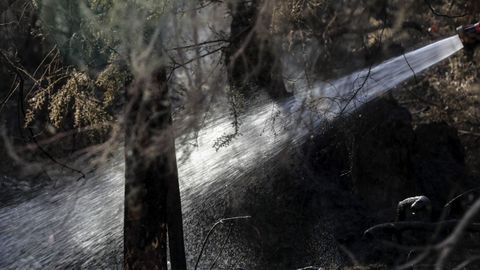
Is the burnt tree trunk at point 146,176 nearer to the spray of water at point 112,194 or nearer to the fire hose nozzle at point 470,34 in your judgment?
the spray of water at point 112,194

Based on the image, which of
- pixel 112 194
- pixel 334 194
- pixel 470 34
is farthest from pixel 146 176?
pixel 334 194

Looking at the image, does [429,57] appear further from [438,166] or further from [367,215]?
[367,215]

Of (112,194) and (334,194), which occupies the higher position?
(112,194)

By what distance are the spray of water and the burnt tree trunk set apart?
582mm

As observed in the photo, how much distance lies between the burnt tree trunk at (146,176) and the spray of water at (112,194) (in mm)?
582

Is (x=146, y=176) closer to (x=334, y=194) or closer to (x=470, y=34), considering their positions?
(x=470, y=34)

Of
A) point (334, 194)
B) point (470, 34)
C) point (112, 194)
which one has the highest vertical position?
point (470, 34)

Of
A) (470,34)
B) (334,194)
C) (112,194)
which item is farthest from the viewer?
(334,194)

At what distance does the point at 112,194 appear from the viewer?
8398mm

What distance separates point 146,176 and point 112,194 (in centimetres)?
251

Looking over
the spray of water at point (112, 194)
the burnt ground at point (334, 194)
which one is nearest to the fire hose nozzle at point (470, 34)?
the spray of water at point (112, 194)

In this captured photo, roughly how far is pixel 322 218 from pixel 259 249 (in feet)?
3.28

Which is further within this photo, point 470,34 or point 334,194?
point 334,194

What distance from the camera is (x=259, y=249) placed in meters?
8.25
